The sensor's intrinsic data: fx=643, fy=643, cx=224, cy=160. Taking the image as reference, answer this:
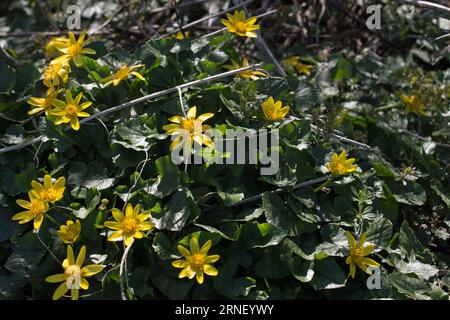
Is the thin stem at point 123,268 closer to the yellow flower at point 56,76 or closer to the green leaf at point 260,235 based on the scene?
the green leaf at point 260,235

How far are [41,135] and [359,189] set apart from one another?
3.82 feet

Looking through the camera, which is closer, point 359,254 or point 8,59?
point 359,254

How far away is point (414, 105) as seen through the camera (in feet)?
9.12

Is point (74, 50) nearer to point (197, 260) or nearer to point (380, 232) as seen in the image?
point (197, 260)

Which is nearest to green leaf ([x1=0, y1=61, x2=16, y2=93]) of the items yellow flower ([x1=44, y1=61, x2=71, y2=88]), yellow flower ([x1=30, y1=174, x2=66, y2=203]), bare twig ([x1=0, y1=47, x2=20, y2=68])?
bare twig ([x1=0, y1=47, x2=20, y2=68])

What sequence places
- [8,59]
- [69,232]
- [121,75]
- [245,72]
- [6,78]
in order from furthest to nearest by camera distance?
[8,59] → [6,78] → [245,72] → [121,75] → [69,232]

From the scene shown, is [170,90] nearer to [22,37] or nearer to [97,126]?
[97,126]

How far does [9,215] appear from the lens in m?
2.27

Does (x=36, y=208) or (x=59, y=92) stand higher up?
(x=59, y=92)

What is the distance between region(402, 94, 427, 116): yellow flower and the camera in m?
2.77

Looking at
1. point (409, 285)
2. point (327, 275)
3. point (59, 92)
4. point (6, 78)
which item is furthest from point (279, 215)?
point (6, 78)

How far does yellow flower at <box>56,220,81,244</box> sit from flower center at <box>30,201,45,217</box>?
0.28 feet

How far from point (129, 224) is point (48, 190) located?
335 millimetres
